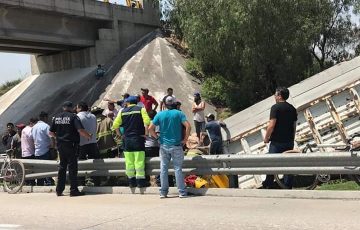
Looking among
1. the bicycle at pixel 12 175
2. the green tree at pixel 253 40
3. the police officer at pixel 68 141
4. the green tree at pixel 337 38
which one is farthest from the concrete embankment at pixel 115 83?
the police officer at pixel 68 141

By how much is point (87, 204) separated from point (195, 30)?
1418 centimetres

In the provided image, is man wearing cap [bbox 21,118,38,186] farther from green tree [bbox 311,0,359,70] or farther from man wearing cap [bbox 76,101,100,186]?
green tree [bbox 311,0,359,70]

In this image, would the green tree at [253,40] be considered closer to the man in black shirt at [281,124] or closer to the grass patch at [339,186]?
the grass patch at [339,186]

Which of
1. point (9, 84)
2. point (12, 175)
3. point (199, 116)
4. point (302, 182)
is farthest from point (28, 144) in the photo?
point (9, 84)

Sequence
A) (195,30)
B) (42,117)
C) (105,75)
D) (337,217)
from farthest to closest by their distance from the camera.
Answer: (105,75) → (195,30) → (42,117) → (337,217)

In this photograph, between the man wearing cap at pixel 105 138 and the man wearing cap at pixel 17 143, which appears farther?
the man wearing cap at pixel 17 143

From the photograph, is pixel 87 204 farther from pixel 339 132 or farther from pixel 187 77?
pixel 187 77

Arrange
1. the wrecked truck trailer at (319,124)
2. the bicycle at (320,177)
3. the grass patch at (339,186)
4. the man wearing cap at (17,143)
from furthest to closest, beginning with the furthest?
1. the wrecked truck trailer at (319,124)
2. the man wearing cap at (17,143)
3. the grass patch at (339,186)
4. the bicycle at (320,177)

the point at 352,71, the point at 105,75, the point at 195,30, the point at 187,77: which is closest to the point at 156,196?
the point at 352,71

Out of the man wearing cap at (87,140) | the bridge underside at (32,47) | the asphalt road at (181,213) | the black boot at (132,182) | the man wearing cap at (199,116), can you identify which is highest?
the bridge underside at (32,47)

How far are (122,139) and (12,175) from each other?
2857 mm

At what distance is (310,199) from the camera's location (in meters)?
8.27

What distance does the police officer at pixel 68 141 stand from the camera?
10000 millimetres

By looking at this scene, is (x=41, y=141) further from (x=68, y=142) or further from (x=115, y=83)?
(x=115, y=83)
